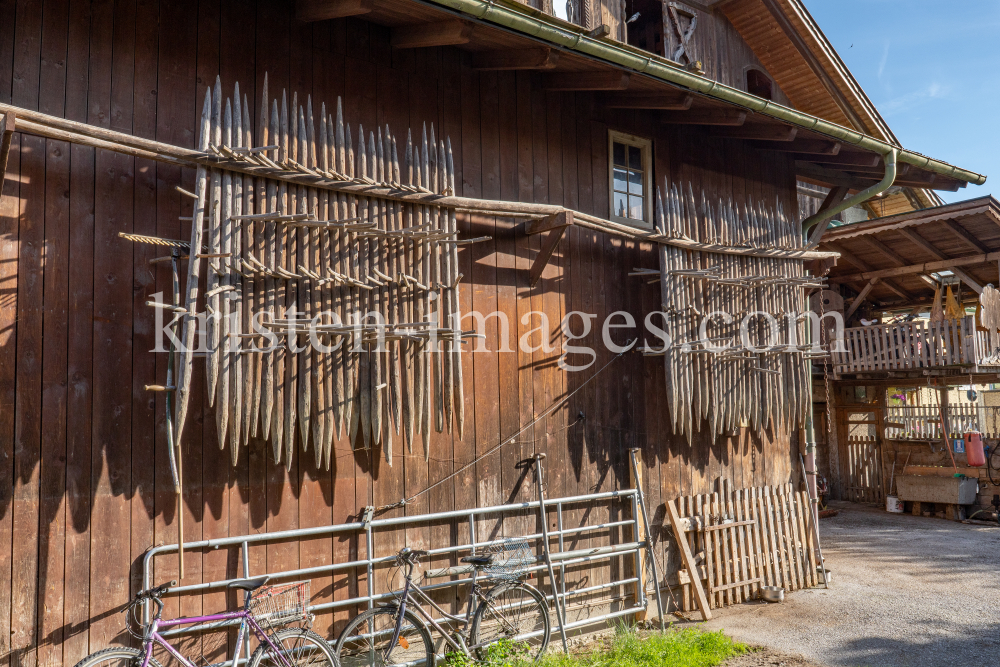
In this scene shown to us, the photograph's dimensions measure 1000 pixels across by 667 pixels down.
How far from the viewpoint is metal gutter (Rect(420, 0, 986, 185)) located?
5.60 metres

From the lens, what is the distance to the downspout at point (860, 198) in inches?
339

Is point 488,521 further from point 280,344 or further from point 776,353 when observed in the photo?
point 776,353

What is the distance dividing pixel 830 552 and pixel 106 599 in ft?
32.7

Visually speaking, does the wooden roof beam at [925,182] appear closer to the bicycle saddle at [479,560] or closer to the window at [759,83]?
the window at [759,83]

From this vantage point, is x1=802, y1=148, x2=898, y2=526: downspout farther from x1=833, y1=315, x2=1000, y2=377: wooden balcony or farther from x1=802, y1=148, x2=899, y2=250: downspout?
x1=833, y1=315, x2=1000, y2=377: wooden balcony

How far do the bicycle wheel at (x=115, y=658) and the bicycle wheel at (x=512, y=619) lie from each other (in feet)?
8.11

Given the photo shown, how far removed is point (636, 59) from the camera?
6516 millimetres

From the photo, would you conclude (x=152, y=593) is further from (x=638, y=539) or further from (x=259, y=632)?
(x=638, y=539)

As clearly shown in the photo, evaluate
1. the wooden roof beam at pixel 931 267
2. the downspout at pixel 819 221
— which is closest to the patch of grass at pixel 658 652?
the downspout at pixel 819 221

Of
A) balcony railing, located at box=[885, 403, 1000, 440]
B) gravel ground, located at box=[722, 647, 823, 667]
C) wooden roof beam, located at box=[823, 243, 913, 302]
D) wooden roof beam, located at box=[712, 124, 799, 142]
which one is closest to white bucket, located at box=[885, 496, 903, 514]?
balcony railing, located at box=[885, 403, 1000, 440]

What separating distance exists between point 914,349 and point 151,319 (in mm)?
14702

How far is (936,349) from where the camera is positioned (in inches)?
563

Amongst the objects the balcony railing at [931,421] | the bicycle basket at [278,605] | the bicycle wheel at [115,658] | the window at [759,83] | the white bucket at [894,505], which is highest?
the window at [759,83]

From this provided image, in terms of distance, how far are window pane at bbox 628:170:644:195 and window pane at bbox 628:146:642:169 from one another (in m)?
0.08
